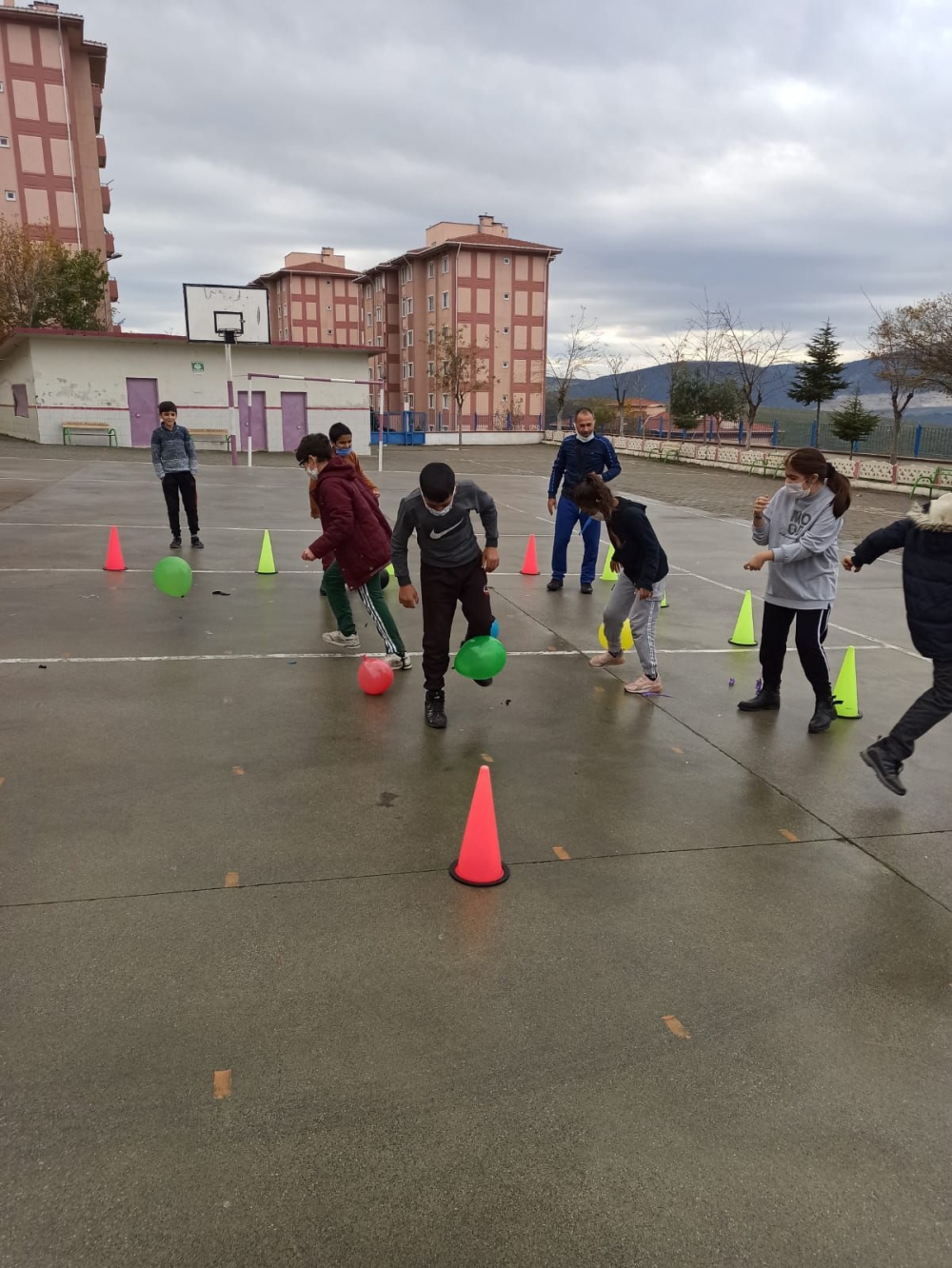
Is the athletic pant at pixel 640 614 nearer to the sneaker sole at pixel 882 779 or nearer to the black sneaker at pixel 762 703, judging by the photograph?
the black sneaker at pixel 762 703

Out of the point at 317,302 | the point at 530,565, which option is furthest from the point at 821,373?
the point at 317,302

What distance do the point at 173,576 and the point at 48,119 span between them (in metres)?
60.1

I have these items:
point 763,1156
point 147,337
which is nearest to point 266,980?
point 763,1156

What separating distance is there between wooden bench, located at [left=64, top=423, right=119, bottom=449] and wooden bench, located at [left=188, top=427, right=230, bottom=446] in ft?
10.6

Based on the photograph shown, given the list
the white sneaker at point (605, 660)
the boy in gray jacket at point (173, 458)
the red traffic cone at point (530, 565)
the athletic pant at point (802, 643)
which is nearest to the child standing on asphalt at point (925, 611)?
the athletic pant at point (802, 643)

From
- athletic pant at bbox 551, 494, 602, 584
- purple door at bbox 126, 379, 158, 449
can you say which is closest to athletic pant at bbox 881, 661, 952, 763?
athletic pant at bbox 551, 494, 602, 584

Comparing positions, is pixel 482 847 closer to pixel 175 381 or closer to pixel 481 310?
pixel 175 381

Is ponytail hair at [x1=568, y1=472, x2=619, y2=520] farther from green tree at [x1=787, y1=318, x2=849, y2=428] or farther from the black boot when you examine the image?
green tree at [x1=787, y1=318, x2=849, y2=428]

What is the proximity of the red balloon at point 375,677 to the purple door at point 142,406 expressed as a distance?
110ft

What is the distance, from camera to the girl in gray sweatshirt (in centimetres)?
547

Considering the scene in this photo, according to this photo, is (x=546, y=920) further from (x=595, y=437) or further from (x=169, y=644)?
(x=595, y=437)

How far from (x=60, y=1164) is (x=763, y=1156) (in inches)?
→ 76.6

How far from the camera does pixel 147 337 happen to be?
35281 millimetres

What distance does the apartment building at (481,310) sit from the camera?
212 ft
